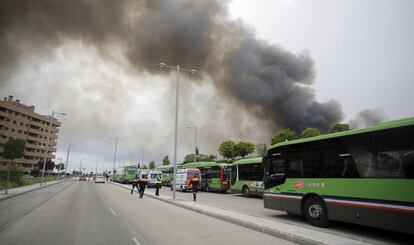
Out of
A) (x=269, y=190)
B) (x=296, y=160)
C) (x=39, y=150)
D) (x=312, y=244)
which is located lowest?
(x=312, y=244)

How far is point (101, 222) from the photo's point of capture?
29.1 feet

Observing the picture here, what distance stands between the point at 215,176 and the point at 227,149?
46194 millimetres

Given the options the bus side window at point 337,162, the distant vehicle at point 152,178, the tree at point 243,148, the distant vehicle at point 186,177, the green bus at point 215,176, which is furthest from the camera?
the tree at point 243,148

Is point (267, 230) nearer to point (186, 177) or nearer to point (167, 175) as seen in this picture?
point (186, 177)

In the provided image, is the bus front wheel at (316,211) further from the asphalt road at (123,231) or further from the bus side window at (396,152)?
the asphalt road at (123,231)

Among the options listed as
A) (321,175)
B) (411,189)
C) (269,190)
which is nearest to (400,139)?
(411,189)

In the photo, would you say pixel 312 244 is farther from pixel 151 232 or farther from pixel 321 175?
pixel 151 232

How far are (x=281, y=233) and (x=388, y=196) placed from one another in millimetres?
2899

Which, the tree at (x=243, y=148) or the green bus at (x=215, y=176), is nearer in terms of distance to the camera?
the green bus at (x=215, y=176)

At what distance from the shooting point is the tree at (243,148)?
69.4 metres

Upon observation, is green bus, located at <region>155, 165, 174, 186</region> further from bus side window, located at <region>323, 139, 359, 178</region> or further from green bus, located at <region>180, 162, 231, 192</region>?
bus side window, located at <region>323, 139, 359, 178</region>

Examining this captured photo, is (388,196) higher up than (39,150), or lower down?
lower down

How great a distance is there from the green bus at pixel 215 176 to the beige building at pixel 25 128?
65031 millimetres

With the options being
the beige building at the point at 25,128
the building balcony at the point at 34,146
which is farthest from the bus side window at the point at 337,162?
the building balcony at the point at 34,146
